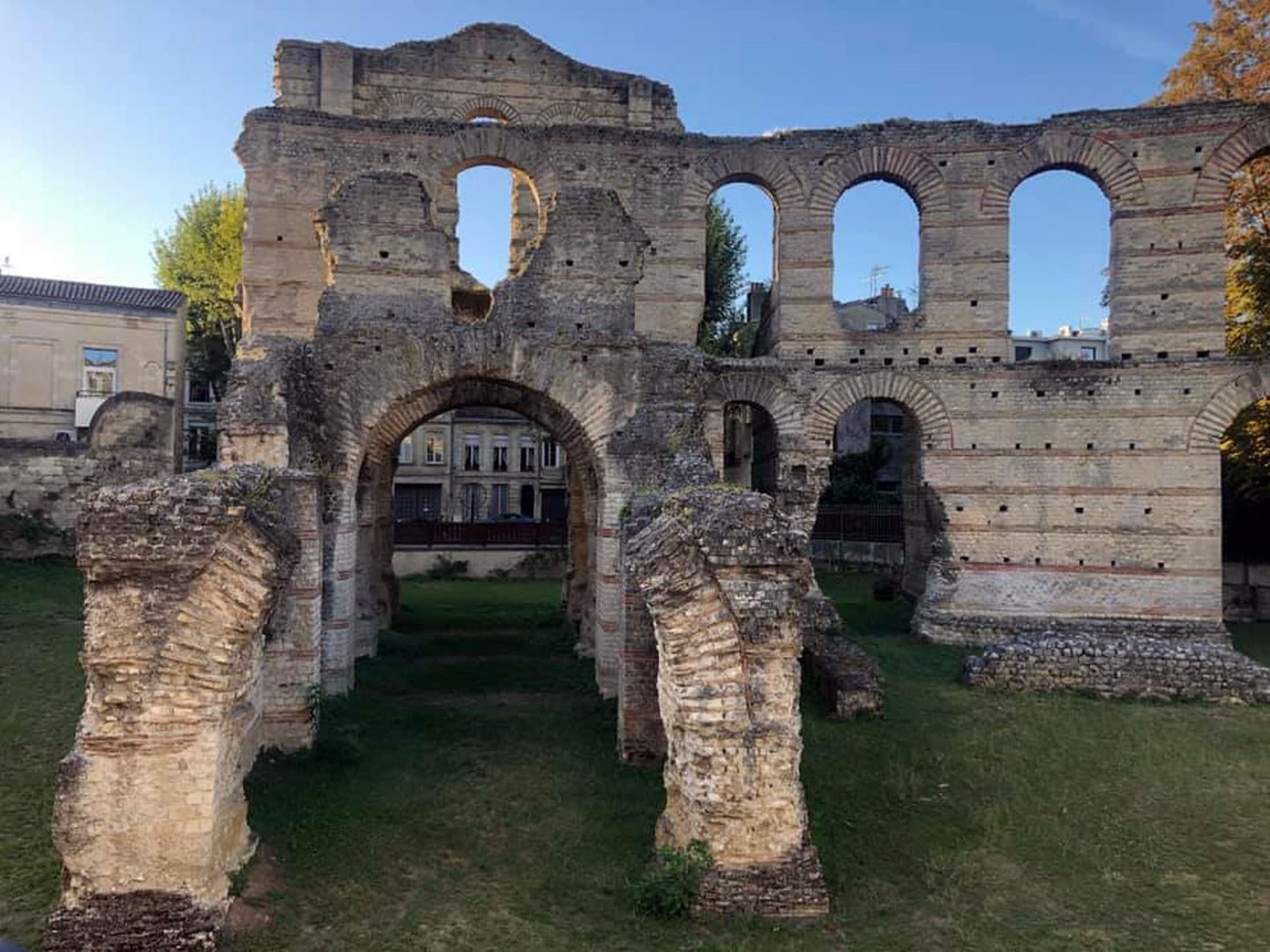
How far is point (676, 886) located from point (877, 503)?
20716 mm

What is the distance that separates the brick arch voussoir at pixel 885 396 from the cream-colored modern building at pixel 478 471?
56.9ft

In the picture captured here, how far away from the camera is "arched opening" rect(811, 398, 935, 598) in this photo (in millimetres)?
15852

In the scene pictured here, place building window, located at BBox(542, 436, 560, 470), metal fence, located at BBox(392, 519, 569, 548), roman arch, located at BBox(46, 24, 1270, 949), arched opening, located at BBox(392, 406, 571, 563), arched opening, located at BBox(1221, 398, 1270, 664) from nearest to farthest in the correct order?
roman arch, located at BBox(46, 24, 1270, 949)
arched opening, located at BBox(1221, 398, 1270, 664)
metal fence, located at BBox(392, 519, 569, 548)
arched opening, located at BBox(392, 406, 571, 563)
building window, located at BBox(542, 436, 560, 470)

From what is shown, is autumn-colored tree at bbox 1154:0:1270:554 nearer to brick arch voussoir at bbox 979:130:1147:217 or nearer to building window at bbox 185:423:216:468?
brick arch voussoir at bbox 979:130:1147:217

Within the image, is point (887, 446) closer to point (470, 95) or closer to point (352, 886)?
point (470, 95)

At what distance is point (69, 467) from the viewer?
17.0m

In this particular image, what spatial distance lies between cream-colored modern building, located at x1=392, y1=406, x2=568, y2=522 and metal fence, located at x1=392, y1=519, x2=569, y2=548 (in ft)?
28.3

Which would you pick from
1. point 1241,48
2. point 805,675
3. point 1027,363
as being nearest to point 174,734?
point 805,675

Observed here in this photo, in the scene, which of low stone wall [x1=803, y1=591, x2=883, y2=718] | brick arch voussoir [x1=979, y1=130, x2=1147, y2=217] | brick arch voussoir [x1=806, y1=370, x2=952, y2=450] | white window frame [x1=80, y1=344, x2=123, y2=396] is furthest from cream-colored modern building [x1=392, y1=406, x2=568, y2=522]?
low stone wall [x1=803, y1=591, x2=883, y2=718]

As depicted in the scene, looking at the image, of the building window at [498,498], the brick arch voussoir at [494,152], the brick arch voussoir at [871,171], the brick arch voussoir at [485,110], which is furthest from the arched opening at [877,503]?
the building window at [498,498]

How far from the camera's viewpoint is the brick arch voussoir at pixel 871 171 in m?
14.1

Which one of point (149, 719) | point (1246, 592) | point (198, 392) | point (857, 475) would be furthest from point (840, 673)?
point (198, 392)

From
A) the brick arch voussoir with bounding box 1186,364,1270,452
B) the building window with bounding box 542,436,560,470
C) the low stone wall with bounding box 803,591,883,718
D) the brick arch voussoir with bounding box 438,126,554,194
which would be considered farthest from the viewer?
the building window with bounding box 542,436,560,470

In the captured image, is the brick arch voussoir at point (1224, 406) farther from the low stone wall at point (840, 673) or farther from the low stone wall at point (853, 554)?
the low stone wall at point (853, 554)
